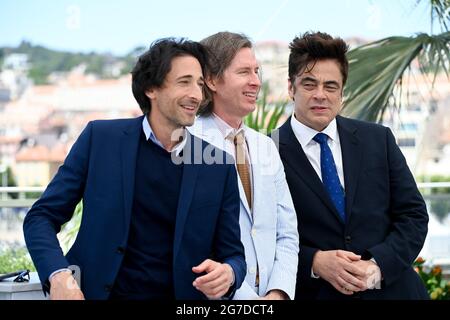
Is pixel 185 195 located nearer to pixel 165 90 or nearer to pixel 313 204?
pixel 165 90

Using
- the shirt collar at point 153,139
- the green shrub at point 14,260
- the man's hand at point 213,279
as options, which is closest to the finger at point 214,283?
the man's hand at point 213,279

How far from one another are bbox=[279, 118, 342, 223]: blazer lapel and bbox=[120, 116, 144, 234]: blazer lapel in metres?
0.67

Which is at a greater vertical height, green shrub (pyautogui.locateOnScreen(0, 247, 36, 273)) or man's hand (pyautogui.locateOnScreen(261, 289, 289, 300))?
man's hand (pyautogui.locateOnScreen(261, 289, 289, 300))

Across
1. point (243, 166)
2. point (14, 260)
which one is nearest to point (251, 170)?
point (243, 166)

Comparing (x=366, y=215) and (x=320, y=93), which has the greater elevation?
(x=320, y=93)

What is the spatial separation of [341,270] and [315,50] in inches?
29.3

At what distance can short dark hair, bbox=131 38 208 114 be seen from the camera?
2.43 metres

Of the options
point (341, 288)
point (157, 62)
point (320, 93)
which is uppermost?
point (157, 62)

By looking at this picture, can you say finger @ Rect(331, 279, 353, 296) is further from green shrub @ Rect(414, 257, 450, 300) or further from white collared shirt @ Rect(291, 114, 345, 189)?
green shrub @ Rect(414, 257, 450, 300)

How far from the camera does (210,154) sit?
7.91ft

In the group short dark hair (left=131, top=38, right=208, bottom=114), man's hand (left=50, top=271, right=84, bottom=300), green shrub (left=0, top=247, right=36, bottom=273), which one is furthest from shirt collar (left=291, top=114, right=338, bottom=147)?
green shrub (left=0, top=247, right=36, bottom=273)

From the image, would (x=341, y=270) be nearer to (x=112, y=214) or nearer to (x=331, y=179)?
(x=331, y=179)

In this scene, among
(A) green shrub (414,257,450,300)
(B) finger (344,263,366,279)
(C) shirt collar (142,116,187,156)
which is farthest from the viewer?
(A) green shrub (414,257,450,300)

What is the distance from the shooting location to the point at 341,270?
8.87ft
